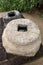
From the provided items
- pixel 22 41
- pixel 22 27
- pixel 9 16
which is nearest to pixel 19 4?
pixel 9 16

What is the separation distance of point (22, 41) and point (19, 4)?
4.33 ft

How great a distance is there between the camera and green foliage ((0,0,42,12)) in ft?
11.3

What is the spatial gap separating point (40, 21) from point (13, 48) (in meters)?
1.15

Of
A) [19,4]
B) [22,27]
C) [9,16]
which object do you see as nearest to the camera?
[22,27]

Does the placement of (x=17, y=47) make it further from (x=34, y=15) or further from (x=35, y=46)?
(x=34, y=15)

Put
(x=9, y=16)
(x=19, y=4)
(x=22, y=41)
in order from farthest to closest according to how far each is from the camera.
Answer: (x=19, y=4) → (x=9, y=16) → (x=22, y=41)

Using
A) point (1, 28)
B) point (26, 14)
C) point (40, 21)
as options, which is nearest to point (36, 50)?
point (1, 28)

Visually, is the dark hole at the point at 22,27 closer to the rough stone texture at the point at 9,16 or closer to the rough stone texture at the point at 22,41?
the rough stone texture at the point at 22,41

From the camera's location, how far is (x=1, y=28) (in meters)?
2.95

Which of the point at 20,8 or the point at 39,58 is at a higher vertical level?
the point at 20,8

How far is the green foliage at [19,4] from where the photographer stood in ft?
11.3

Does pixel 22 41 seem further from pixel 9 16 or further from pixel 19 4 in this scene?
pixel 19 4

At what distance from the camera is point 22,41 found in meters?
2.31

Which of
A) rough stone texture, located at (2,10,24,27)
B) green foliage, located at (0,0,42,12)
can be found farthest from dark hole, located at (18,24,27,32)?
green foliage, located at (0,0,42,12)
